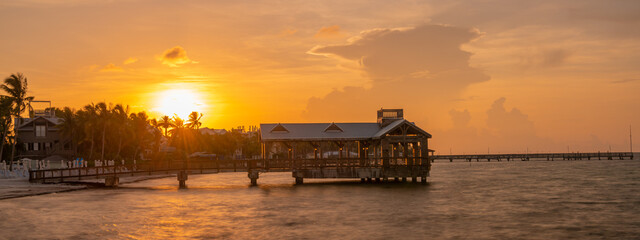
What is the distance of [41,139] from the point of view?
318ft

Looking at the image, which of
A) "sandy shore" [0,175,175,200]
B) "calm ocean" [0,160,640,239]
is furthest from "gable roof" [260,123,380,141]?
"sandy shore" [0,175,175,200]

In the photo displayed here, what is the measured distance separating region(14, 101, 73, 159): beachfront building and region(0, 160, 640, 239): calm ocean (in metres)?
53.5

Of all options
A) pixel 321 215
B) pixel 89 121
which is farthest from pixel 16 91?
pixel 321 215

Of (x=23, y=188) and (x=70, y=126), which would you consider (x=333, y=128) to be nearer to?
(x=23, y=188)

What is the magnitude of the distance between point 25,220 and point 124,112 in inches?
2596

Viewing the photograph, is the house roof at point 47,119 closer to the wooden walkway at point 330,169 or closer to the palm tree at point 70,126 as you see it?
the palm tree at point 70,126

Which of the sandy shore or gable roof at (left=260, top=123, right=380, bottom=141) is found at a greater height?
gable roof at (left=260, top=123, right=380, bottom=141)

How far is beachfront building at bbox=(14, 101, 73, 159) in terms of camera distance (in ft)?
316

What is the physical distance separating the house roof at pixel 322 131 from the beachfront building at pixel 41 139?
55.5 metres

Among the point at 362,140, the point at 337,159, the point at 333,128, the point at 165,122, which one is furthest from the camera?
the point at 165,122

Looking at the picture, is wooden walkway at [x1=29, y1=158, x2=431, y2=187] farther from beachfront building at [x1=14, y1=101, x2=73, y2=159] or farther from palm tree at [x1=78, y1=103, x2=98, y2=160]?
beachfront building at [x1=14, y1=101, x2=73, y2=159]

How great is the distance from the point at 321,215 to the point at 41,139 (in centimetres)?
7776

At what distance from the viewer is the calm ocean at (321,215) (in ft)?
91.9

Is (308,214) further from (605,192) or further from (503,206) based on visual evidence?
(605,192)
